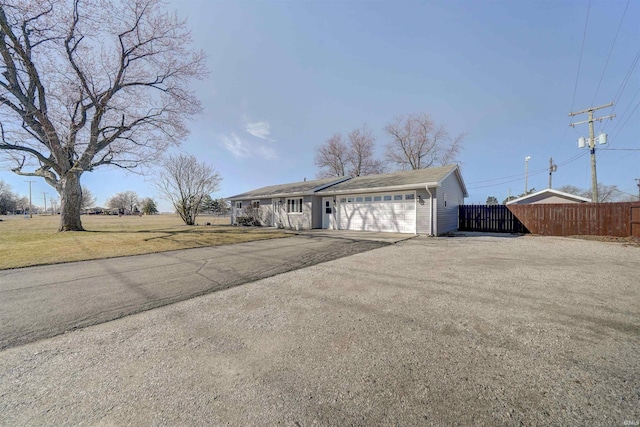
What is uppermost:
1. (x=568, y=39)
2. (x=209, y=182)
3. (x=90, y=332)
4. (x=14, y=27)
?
(x=568, y=39)

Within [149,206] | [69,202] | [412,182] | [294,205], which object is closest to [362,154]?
[294,205]

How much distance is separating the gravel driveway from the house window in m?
13.2

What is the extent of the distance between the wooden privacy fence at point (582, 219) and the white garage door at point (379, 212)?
6.58 m

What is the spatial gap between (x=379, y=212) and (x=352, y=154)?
19520mm

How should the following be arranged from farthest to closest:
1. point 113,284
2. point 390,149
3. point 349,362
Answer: point 390,149, point 113,284, point 349,362

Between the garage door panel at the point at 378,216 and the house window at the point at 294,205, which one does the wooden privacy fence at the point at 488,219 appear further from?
the house window at the point at 294,205

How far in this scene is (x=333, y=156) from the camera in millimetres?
32281

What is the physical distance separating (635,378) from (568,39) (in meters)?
21.2

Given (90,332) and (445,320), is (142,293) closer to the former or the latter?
(90,332)

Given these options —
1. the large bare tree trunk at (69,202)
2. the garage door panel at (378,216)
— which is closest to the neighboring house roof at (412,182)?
the garage door panel at (378,216)

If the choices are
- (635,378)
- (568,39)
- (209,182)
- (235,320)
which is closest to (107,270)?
(235,320)

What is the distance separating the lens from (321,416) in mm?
1581

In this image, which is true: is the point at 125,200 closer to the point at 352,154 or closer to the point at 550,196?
the point at 352,154

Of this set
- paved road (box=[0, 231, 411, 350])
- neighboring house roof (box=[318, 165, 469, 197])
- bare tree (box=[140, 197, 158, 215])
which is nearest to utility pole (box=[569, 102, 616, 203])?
neighboring house roof (box=[318, 165, 469, 197])
